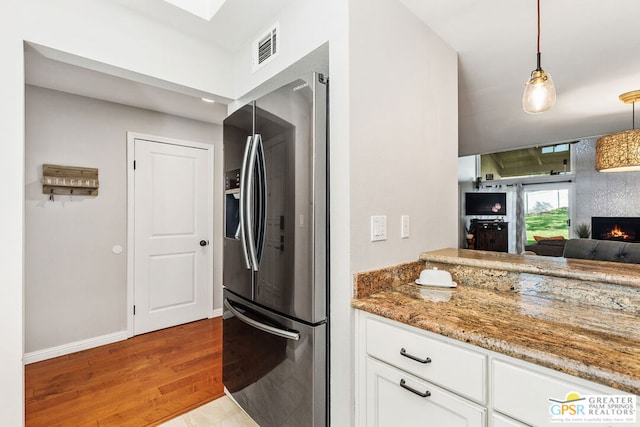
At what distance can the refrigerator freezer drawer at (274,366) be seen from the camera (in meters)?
1.40

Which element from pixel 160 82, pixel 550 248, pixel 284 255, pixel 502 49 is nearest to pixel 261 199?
pixel 284 255

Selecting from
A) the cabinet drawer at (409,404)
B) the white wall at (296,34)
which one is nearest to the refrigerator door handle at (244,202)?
the white wall at (296,34)

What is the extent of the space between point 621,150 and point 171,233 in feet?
15.2

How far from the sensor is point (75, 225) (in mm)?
2756

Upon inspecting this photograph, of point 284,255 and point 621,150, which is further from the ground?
point 621,150

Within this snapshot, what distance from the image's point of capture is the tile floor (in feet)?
5.99

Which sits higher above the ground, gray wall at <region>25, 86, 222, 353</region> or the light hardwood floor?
gray wall at <region>25, 86, 222, 353</region>

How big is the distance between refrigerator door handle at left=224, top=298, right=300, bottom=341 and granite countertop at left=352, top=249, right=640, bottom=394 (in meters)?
0.34

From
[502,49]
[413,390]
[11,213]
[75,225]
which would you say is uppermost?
[502,49]

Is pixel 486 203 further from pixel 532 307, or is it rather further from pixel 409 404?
pixel 409 404

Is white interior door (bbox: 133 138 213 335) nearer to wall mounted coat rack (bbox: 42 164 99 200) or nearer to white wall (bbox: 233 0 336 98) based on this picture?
wall mounted coat rack (bbox: 42 164 99 200)

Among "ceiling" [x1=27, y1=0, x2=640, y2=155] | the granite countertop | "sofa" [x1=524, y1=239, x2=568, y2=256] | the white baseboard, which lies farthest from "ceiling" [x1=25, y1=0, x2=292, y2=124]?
"sofa" [x1=524, y1=239, x2=568, y2=256]

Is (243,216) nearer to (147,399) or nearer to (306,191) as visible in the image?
(306,191)

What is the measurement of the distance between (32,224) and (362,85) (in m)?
2.89
